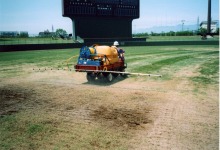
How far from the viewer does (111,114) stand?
7551 millimetres

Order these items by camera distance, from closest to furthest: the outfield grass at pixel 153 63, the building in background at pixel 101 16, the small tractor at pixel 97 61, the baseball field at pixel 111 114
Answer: the baseball field at pixel 111 114
the small tractor at pixel 97 61
the outfield grass at pixel 153 63
the building in background at pixel 101 16

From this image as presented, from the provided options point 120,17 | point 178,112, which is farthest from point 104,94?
point 120,17

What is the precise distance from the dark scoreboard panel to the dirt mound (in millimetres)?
39428

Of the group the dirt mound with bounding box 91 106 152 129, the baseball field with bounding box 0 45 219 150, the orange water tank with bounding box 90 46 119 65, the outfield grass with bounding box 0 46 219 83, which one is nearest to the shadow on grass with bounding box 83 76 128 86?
the baseball field with bounding box 0 45 219 150

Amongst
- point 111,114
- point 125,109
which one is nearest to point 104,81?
point 125,109

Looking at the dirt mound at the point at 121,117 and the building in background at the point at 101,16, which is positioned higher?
the building in background at the point at 101,16

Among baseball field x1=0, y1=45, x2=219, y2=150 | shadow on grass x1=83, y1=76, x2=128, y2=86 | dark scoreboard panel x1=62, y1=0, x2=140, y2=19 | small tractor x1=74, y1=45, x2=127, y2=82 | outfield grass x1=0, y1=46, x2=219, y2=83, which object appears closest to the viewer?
baseball field x1=0, y1=45, x2=219, y2=150

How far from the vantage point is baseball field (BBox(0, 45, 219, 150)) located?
5621 millimetres

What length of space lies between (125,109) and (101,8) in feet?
140

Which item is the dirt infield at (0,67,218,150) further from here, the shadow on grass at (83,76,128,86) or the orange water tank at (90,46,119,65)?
the orange water tank at (90,46,119,65)

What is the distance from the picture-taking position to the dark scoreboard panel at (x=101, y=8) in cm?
4466

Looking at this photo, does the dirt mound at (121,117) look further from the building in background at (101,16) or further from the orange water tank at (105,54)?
the building in background at (101,16)

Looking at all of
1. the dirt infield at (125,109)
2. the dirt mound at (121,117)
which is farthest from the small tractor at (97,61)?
the dirt mound at (121,117)

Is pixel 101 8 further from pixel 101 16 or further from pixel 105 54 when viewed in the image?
pixel 105 54
